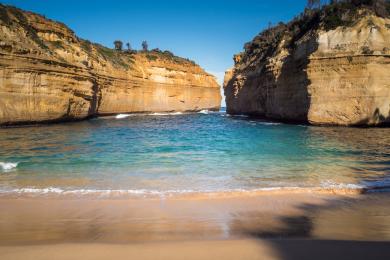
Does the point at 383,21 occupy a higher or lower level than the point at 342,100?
higher

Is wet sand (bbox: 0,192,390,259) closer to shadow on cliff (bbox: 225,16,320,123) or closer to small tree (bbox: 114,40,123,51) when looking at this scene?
shadow on cliff (bbox: 225,16,320,123)

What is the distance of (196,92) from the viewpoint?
194ft

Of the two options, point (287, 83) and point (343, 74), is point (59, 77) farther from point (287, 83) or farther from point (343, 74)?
point (343, 74)

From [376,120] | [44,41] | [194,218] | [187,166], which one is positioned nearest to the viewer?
[194,218]

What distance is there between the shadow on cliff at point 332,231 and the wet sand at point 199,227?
0.01 meters

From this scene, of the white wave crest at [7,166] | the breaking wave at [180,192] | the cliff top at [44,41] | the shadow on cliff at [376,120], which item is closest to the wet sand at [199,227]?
the breaking wave at [180,192]

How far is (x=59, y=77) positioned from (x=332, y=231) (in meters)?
24.5

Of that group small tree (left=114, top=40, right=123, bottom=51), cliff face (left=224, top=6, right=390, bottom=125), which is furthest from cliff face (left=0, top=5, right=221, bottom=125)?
small tree (left=114, top=40, right=123, bottom=51)

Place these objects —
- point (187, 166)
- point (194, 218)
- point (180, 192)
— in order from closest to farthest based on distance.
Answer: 1. point (194, 218)
2. point (180, 192)
3. point (187, 166)

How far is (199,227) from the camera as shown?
4.15 m

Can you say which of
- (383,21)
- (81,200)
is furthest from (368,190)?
(383,21)

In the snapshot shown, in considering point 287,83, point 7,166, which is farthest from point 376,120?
point 7,166

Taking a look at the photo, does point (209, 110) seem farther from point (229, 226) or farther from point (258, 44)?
point (229, 226)

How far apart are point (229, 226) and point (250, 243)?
0.73 m
